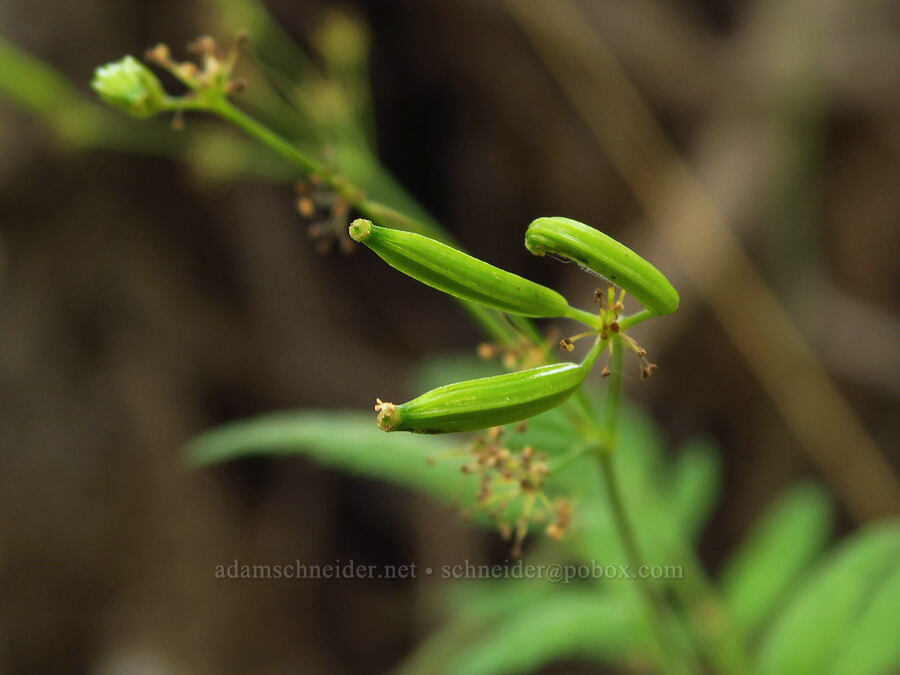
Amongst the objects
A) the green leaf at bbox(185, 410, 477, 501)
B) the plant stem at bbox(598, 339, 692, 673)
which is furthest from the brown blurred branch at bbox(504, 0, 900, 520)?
the green leaf at bbox(185, 410, 477, 501)

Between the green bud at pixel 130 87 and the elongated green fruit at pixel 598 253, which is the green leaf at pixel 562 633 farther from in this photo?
the green bud at pixel 130 87

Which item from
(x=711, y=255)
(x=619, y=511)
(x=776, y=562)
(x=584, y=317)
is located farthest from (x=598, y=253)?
(x=711, y=255)

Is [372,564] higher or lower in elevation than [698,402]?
lower

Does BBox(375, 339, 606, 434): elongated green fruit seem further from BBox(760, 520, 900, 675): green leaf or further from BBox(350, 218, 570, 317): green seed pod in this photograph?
BBox(760, 520, 900, 675): green leaf

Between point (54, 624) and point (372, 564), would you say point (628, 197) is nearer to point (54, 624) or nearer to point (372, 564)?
point (372, 564)

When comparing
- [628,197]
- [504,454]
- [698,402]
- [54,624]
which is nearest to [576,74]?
[628,197]
